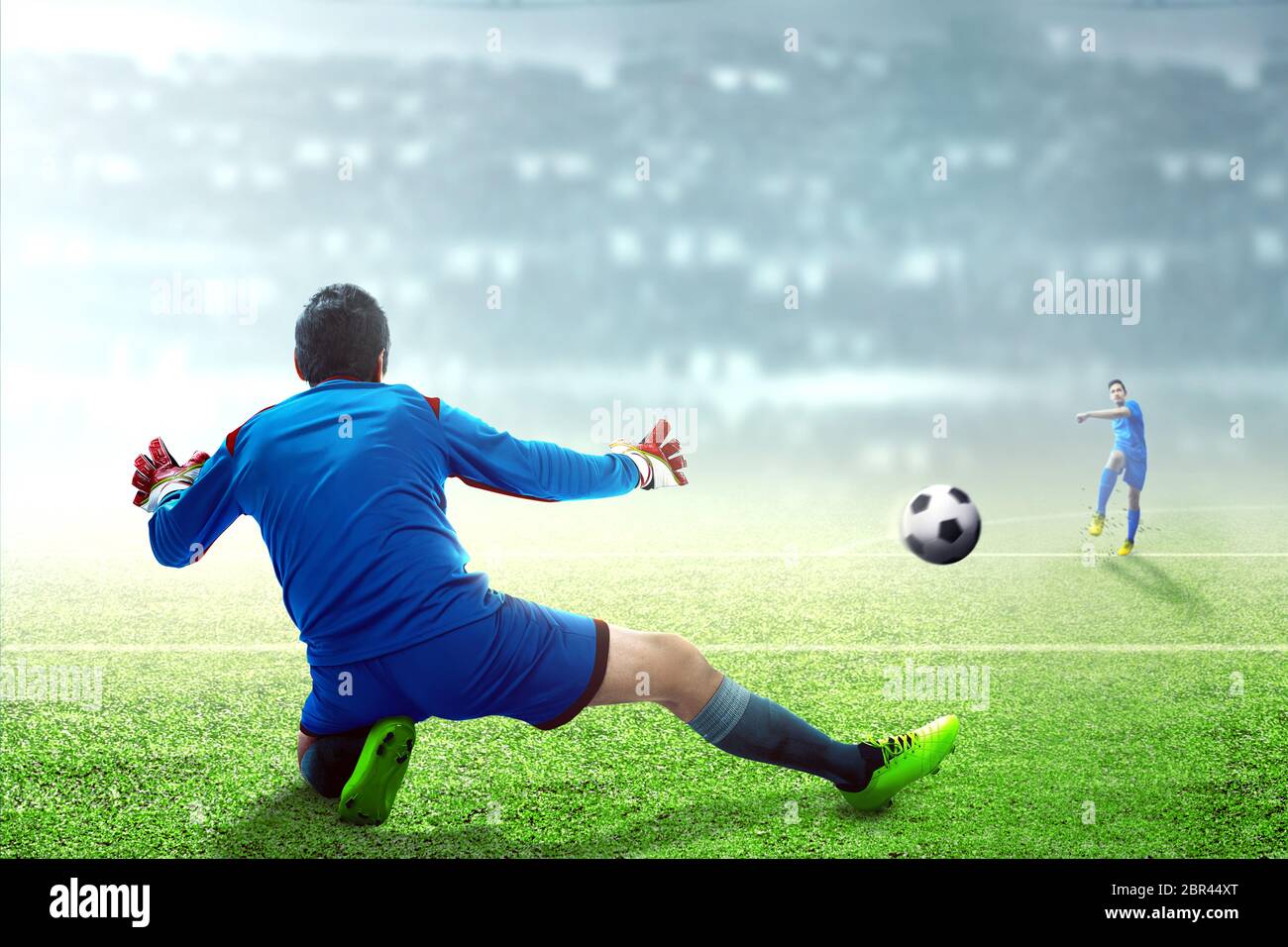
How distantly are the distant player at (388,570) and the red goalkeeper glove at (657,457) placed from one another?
0.05 m

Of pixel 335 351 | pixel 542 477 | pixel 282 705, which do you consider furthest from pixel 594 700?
pixel 282 705

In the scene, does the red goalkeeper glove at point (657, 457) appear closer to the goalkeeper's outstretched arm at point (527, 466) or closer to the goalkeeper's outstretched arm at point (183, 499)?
the goalkeeper's outstretched arm at point (527, 466)

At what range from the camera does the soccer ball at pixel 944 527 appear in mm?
4227

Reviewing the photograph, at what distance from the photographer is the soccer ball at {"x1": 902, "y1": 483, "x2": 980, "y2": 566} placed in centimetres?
423

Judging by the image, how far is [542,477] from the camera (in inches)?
121

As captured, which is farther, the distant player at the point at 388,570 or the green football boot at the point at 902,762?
the green football boot at the point at 902,762

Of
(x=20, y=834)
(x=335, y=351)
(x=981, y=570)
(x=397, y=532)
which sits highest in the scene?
(x=335, y=351)

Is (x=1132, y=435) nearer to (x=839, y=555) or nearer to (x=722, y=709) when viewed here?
(x=839, y=555)

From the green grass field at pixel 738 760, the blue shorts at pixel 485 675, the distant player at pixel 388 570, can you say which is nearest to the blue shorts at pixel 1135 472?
the green grass field at pixel 738 760

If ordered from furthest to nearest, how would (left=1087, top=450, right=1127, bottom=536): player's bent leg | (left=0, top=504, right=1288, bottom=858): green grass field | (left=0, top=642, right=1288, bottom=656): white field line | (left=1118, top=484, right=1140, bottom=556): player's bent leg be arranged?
1. (left=1087, top=450, right=1127, bottom=536): player's bent leg
2. (left=1118, top=484, right=1140, bottom=556): player's bent leg
3. (left=0, top=642, right=1288, bottom=656): white field line
4. (left=0, top=504, right=1288, bottom=858): green grass field

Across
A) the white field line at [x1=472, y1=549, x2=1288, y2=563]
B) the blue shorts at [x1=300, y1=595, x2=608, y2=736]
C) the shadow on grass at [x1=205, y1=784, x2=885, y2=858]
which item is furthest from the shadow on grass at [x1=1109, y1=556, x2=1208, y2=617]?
the blue shorts at [x1=300, y1=595, x2=608, y2=736]

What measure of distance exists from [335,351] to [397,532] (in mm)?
586

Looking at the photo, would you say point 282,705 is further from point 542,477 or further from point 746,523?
point 746,523

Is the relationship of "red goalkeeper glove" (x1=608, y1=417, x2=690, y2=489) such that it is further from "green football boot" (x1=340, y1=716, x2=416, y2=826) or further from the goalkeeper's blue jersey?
"green football boot" (x1=340, y1=716, x2=416, y2=826)
